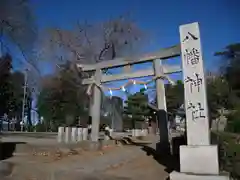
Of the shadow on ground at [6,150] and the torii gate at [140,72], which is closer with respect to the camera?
the shadow on ground at [6,150]

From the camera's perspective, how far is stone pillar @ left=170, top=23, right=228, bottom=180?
5.62 meters

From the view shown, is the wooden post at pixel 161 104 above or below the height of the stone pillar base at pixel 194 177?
above

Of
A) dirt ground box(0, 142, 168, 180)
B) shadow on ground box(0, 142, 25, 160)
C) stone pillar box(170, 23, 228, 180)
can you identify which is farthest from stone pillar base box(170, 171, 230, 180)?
shadow on ground box(0, 142, 25, 160)

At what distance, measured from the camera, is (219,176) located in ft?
17.6

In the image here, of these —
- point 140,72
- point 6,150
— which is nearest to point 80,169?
point 6,150

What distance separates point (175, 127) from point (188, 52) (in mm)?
42232

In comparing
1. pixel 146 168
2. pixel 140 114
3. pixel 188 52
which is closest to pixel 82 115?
pixel 140 114

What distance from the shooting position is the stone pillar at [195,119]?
18.4ft

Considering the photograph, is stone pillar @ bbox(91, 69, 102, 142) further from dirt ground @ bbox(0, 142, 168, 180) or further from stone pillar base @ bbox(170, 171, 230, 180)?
stone pillar base @ bbox(170, 171, 230, 180)

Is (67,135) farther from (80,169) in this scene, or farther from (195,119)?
(195,119)

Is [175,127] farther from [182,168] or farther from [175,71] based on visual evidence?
[182,168]

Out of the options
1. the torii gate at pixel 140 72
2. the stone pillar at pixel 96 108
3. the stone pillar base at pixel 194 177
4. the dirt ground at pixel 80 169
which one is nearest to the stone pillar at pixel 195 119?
the stone pillar base at pixel 194 177

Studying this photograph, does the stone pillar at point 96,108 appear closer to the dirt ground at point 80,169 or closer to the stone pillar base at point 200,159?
the dirt ground at point 80,169

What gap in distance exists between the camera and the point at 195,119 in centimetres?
609
